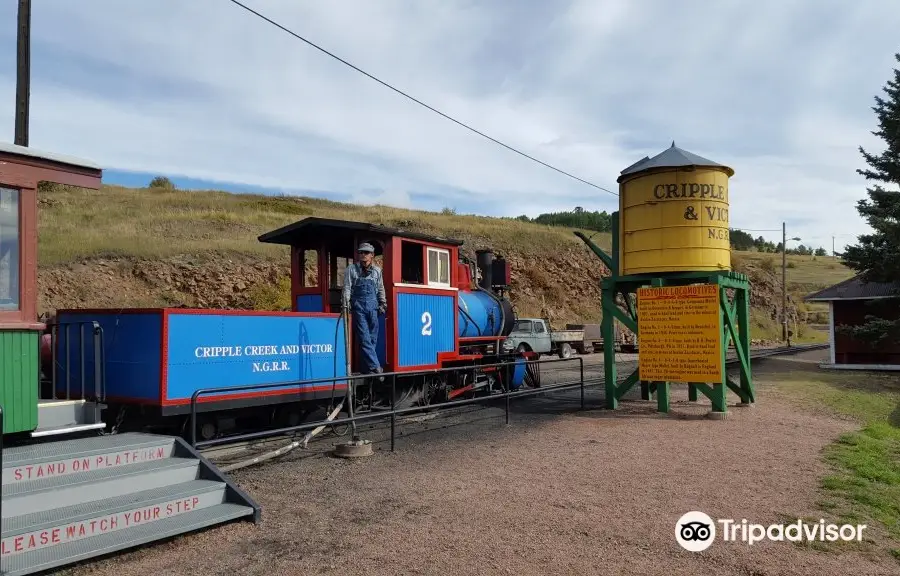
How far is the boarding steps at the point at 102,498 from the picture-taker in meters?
4.09

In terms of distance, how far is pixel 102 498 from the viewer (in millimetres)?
4754

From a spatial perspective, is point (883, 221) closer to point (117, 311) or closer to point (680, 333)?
point (680, 333)

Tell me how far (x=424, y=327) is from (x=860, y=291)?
774 inches

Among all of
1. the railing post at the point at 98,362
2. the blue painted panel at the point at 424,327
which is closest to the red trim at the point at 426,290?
the blue painted panel at the point at 424,327

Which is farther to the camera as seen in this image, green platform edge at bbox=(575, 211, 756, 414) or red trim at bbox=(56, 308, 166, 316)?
green platform edge at bbox=(575, 211, 756, 414)

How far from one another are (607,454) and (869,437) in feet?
13.4

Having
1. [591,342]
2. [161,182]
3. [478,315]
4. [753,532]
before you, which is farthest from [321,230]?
[161,182]

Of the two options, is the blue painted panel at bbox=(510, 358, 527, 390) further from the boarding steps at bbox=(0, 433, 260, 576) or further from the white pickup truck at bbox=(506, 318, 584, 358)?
the white pickup truck at bbox=(506, 318, 584, 358)

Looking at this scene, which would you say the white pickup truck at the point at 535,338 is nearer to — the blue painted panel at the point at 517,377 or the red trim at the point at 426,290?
the blue painted panel at the point at 517,377

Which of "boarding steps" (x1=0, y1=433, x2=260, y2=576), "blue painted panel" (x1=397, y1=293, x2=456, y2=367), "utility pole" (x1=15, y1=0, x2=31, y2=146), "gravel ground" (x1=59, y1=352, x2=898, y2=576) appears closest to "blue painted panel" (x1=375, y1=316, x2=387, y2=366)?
"blue painted panel" (x1=397, y1=293, x2=456, y2=367)

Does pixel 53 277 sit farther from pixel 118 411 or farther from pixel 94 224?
pixel 118 411

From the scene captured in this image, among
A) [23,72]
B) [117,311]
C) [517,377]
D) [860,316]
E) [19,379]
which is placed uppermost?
[23,72]

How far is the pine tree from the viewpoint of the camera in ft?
64.4

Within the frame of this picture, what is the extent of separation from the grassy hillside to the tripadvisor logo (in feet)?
76.6
